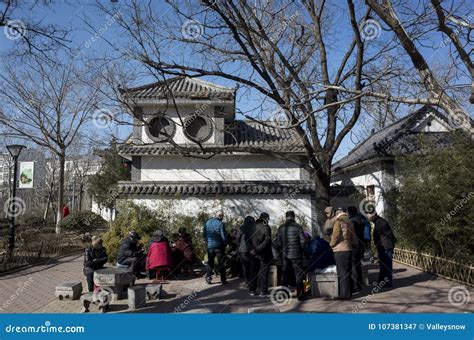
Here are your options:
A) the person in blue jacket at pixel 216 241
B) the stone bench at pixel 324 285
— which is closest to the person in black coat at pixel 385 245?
the stone bench at pixel 324 285

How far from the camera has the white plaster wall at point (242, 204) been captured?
48.0 ft

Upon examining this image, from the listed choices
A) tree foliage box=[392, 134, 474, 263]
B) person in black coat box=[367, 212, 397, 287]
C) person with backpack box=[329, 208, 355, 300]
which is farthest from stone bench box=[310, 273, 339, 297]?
tree foliage box=[392, 134, 474, 263]

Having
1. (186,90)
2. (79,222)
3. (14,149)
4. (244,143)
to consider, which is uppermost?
(186,90)

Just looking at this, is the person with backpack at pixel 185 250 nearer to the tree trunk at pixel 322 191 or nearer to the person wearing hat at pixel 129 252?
the person wearing hat at pixel 129 252

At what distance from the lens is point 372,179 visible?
16359mm

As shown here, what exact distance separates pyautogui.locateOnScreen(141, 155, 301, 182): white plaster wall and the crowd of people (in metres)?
5.89

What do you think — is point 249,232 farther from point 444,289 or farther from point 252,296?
point 444,289

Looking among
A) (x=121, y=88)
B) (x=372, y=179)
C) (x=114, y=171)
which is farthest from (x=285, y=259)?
(x=114, y=171)

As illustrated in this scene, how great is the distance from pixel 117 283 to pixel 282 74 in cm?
826

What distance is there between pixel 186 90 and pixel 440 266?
11.7 metres

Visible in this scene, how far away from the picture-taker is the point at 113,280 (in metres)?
7.92

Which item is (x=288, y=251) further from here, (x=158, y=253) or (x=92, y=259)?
(x=92, y=259)

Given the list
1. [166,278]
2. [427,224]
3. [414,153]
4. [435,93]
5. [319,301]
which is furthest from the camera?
[414,153]

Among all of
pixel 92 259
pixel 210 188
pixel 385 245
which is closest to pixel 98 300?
pixel 92 259
